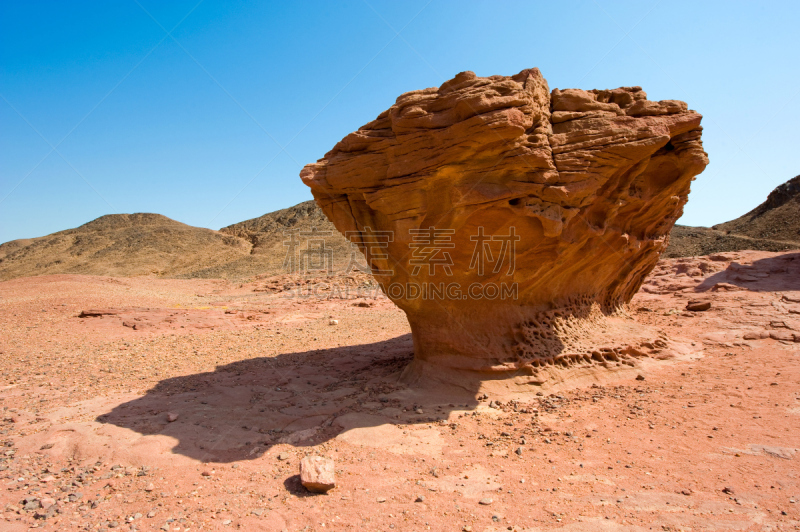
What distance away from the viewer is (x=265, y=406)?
19.4 ft

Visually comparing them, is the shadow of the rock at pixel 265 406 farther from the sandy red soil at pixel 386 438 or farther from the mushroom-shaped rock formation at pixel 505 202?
the mushroom-shaped rock formation at pixel 505 202

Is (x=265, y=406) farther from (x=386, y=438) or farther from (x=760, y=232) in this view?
(x=760, y=232)

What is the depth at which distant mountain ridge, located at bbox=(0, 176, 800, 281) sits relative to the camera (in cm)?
2358

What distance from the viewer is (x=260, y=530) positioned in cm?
331

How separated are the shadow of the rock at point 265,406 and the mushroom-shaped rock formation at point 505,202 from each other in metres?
0.97

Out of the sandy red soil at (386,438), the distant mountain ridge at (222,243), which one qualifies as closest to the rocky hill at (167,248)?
the distant mountain ridge at (222,243)

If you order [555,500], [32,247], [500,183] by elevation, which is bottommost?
[555,500]

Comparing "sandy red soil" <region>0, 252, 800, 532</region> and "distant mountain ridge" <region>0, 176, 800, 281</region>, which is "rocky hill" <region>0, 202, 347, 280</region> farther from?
"sandy red soil" <region>0, 252, 800, 532</region>

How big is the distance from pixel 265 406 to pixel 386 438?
6.41ft

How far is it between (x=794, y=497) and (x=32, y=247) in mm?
54793

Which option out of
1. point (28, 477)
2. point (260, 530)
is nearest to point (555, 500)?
point (260, 530)

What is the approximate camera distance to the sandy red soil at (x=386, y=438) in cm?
347

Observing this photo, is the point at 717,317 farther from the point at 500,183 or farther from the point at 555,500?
the point at 555,500

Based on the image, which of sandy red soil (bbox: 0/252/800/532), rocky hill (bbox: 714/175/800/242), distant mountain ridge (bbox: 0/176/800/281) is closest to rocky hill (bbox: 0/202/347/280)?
distant mountain ridge (bbox: 0/176/800/281)
